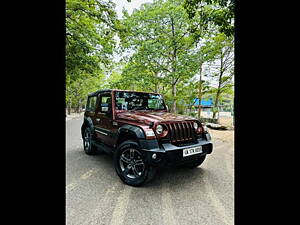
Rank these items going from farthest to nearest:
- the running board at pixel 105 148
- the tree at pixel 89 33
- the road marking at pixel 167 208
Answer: the tree at pixel 89 33 → the running board at pixel 105 148 → the road marking at pixel 167 208

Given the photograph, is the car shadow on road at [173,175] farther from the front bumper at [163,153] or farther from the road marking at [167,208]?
the front bumper at [163,153]

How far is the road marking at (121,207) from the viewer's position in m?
1.90

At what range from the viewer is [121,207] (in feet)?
7.09

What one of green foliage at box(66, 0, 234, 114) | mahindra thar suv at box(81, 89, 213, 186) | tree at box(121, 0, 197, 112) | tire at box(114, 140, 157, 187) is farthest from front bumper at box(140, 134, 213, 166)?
tree at box(121, 0, 197, 112)

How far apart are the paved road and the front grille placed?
2.66 feet

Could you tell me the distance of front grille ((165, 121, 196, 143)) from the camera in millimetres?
2737

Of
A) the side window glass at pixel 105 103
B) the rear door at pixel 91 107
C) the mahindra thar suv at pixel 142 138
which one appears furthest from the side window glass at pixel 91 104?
the mahindra thar suv at pixel 142 138

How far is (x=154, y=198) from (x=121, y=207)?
508mm

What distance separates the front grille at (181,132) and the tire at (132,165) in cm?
61

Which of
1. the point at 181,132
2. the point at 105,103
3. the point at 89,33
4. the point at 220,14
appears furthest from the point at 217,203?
the point at 89,33
